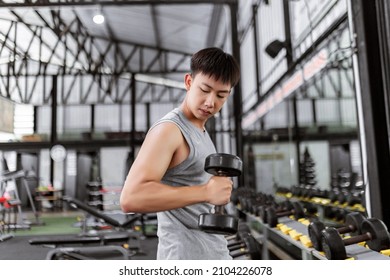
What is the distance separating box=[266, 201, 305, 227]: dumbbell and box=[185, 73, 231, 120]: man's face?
1.29 metres

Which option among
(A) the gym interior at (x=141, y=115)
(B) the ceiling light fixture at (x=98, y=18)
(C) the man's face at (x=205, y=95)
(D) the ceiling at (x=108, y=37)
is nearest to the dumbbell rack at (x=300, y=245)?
(A) the gym interior at (x=141, y=115)

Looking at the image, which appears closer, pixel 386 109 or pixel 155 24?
pixel 386 109

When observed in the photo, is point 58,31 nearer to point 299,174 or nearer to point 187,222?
point 187,222

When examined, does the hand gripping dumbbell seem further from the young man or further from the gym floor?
the gym floor

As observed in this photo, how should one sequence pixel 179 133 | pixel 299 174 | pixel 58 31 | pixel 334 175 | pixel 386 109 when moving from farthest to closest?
pixel 299 174 < pixel 334 175 < pixel 58 31 < pixel 386 109 < pixel 179 133

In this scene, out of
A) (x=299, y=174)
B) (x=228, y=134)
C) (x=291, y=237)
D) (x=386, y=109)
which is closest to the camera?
(x=386, y=109)

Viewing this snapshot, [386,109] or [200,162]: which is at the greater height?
[386,109]

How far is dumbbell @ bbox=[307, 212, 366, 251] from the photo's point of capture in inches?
51.3

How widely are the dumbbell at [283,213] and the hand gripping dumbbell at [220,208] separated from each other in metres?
1.22

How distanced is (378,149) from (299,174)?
158 centimetres

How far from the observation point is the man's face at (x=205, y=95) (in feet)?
2.50

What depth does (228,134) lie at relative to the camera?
81.9 inches

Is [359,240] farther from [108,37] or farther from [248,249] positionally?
[108,37]

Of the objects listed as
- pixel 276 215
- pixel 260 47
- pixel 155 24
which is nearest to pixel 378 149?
pixel 276 215
